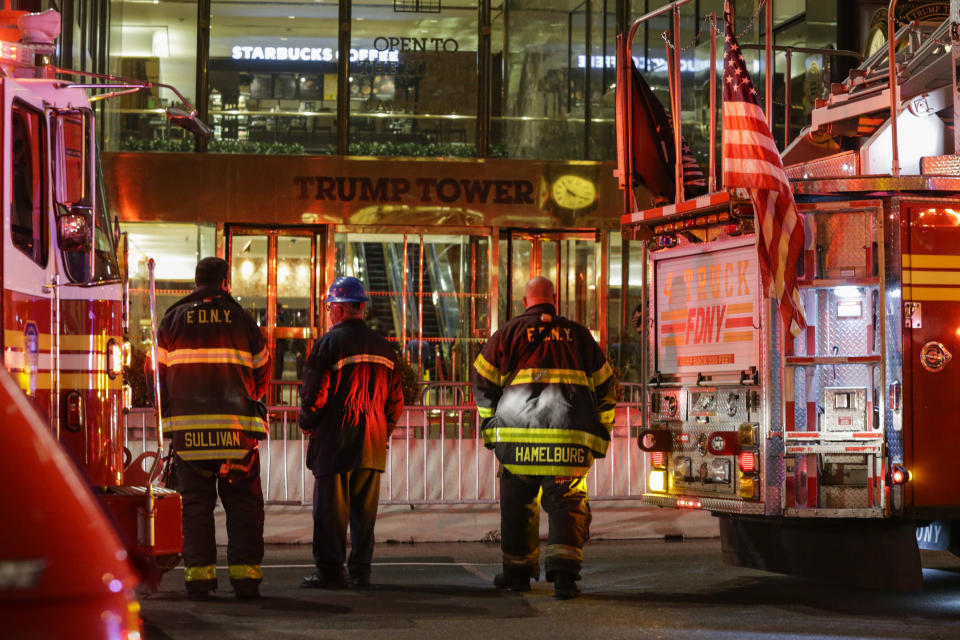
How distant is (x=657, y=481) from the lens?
873 cm

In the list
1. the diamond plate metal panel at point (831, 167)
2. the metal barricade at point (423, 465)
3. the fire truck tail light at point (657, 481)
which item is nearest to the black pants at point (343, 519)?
the fire truck tail light at point (657, 481)

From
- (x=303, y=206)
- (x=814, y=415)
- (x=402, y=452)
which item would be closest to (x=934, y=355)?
(x=814, y=415)

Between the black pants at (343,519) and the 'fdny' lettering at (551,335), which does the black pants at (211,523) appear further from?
the 'fdny' lettering at (551,335)

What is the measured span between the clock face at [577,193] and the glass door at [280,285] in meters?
3.79

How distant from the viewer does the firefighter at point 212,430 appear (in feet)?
25.6

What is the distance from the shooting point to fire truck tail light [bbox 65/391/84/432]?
6277mm

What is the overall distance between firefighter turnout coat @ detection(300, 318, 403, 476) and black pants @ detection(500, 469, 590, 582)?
0.93 m

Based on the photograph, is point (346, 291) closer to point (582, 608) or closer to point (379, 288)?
point (582, 608)

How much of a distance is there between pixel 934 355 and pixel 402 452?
607 cm

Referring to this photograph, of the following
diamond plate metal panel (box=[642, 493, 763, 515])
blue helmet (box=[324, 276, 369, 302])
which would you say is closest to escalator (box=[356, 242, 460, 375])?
blue helmet (box=[324, 276, 369, 302])

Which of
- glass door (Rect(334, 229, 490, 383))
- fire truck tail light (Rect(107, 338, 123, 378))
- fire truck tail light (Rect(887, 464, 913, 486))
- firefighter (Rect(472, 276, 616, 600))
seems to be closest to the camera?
fire truck tail light (Rect(107, 338, 123, 378))

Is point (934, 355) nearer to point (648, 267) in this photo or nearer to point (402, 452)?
point (648, 267)

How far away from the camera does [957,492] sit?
7508 millimetres

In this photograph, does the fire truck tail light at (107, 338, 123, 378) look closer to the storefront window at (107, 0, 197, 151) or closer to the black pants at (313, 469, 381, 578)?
the black pants at (313, 469, 381, 578)
